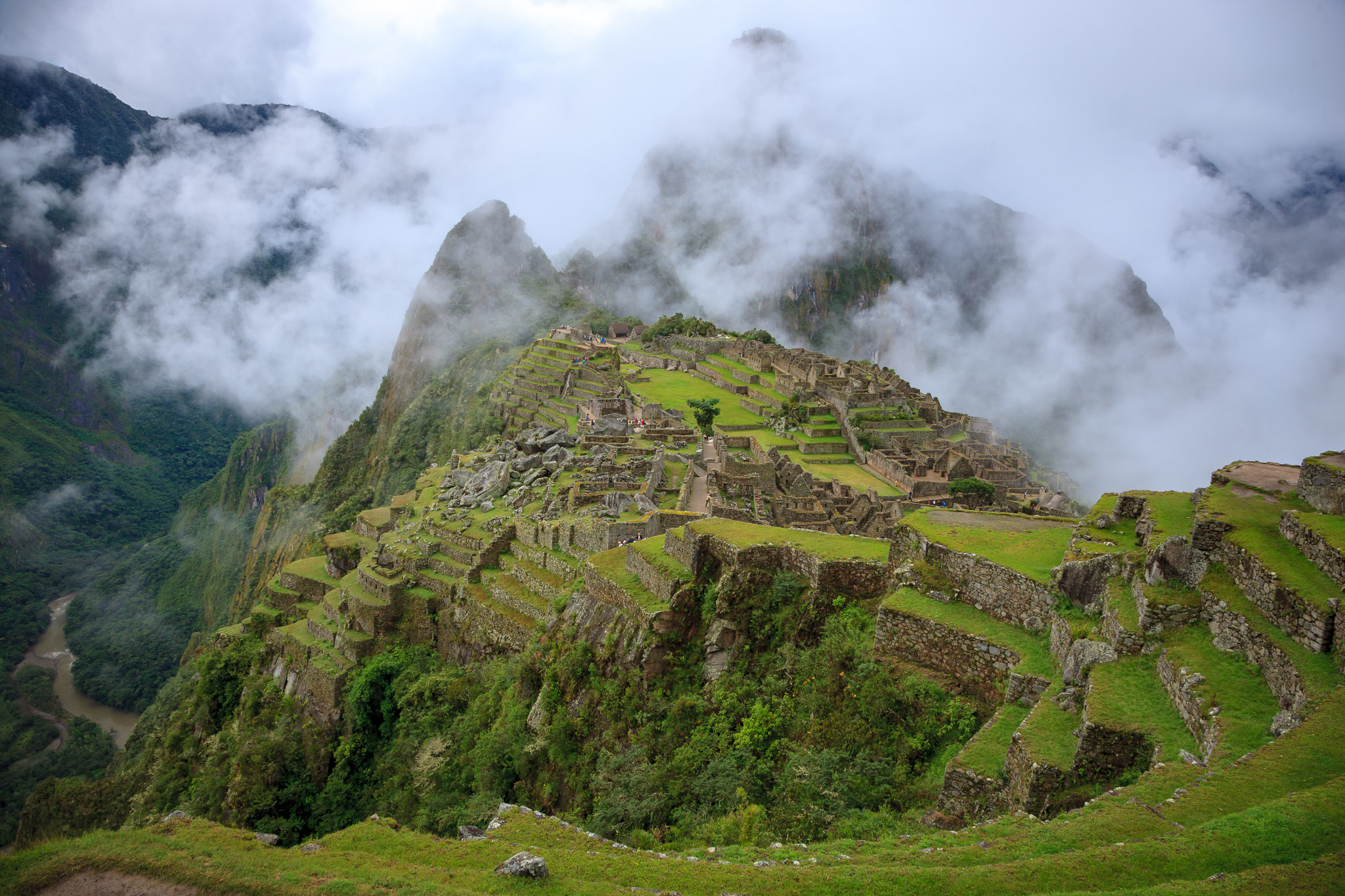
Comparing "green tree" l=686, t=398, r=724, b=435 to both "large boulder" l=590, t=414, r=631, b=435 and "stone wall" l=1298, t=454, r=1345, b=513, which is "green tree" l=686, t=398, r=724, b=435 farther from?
"stone wall" l=1298, t=454, r=1345, b=513

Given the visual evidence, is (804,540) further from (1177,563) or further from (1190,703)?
(1190,703)

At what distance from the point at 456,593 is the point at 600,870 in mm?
16744

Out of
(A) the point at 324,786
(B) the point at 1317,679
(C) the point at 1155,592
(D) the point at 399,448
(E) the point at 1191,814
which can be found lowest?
(A) the point at 324,786

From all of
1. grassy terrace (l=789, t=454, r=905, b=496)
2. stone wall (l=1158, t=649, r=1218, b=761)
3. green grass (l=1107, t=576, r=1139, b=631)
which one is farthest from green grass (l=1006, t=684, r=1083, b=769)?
grassy terrace (l=789, t=454, r=905, b=496)

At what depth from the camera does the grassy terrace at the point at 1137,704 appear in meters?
7.04

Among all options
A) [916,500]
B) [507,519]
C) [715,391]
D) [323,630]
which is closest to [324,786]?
[323,630]

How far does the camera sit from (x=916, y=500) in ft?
135

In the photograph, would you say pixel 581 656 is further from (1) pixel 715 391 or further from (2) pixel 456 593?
(1) pixel 715 391

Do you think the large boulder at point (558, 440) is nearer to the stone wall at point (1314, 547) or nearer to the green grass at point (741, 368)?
the stone wall at point (1314, 547)

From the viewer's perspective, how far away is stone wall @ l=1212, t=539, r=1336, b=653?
22.3 feet

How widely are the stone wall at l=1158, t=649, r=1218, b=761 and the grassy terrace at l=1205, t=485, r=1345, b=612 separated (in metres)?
1.34

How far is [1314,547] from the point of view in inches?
300

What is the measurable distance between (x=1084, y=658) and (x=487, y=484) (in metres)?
23.0

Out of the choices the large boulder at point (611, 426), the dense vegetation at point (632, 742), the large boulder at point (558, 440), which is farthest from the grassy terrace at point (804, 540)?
the large boulder at point (611, 426)
